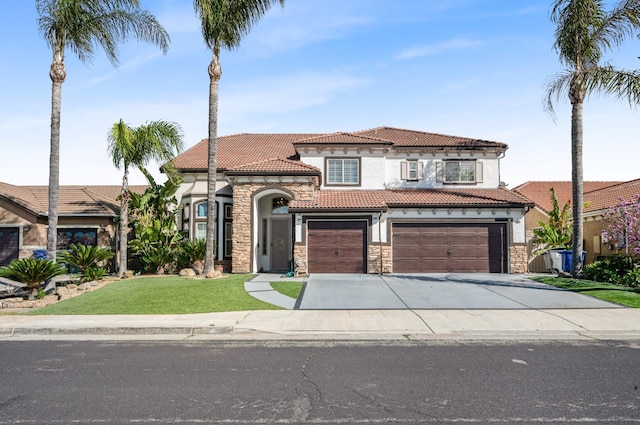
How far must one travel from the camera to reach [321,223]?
20047 millimetres

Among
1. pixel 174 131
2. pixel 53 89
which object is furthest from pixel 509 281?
pixel 53 89

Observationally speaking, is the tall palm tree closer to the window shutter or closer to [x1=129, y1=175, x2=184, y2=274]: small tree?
the window shutter

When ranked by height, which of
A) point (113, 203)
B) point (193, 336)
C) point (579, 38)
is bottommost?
point (193, 336)

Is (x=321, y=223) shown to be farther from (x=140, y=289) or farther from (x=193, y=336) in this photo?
(x=193, y=336)

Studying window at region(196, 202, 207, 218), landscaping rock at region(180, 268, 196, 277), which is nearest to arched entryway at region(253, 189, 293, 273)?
window at region(196, 202, 207, 218)

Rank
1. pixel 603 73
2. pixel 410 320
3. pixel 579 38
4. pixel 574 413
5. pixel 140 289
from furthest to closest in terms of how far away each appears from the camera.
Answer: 1. pixel 579 38
2. pixel 603 73
3. pixel 140 289
4. pixel 410 320
5. pixel 574 413

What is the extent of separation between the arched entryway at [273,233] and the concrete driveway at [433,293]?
12.5ft

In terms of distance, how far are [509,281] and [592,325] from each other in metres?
7.59

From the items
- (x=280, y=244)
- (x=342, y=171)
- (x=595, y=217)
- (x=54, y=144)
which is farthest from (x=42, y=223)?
(x=595, y=217)

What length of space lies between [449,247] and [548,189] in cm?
1847

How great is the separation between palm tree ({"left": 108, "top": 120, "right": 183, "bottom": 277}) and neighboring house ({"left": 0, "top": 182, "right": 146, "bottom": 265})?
2848 millimetres

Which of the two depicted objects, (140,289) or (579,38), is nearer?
(140,289)

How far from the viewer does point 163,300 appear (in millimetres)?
12828

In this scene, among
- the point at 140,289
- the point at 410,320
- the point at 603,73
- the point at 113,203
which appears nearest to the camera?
the point at 410,320
